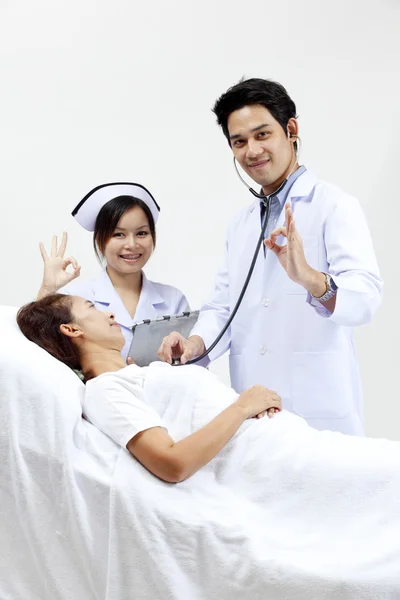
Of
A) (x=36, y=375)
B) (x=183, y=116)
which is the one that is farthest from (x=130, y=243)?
(x=183, y=116)

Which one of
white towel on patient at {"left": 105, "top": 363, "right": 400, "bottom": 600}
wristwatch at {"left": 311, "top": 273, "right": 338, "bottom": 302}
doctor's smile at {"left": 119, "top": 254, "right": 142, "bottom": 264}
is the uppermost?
doctor's smile at {"left": 119, "top": 254, "right": 142, "bottom": 264}

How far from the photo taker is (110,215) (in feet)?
8.46

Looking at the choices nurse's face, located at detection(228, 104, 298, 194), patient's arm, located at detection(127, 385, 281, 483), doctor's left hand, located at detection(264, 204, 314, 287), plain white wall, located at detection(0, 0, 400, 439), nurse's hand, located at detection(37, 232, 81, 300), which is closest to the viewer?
patient's arm, located at detection(127, 385, 281, 483)

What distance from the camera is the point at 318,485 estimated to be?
1653 mm

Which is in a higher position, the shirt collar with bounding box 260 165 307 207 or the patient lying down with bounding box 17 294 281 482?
the shirt collar with bounding box 260 165 307 207

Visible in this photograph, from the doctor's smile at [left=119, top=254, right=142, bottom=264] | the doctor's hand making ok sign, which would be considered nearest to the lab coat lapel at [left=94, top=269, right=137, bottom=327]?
the doctor's smile at [left=119, top=254, right=142, bottom=264]

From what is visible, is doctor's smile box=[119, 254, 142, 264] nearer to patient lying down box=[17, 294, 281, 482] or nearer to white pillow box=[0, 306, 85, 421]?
patient lying down box=[17, 294, 281, 482]

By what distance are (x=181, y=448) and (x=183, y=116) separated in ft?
7.04

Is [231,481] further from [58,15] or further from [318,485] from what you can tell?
[58,15]

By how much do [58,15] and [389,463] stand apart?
2.51m

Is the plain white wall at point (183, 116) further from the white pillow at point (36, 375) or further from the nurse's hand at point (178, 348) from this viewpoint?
the white pillow at point (36, 375)

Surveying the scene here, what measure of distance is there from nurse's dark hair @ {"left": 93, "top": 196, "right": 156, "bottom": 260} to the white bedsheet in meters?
0.86

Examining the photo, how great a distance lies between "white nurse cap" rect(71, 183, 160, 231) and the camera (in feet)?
8.54

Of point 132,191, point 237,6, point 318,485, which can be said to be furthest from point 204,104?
point 318,485
